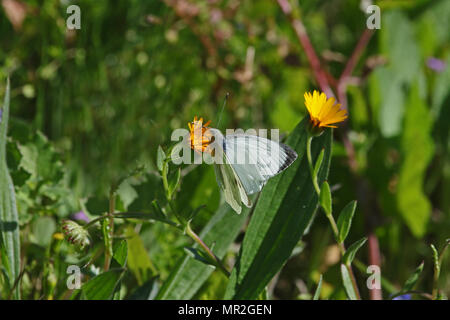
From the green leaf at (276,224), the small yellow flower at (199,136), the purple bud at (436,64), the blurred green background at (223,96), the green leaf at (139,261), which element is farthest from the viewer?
the purple bud at (436,64)

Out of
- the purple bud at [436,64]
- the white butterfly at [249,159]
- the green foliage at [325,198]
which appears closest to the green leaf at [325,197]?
the green foliage at [325,198]

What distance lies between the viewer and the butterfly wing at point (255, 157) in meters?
0.82

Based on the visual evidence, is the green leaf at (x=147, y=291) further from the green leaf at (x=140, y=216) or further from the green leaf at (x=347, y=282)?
the green leaf at (x=347, y=282)

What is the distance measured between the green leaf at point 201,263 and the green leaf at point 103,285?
0.49 ft

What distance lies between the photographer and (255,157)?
835mm

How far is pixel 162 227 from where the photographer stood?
1.33m

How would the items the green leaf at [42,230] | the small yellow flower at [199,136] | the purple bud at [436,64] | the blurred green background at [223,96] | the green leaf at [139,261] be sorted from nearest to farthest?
the small yellow flower at [199,136]
the green leaf at [139,261]
the green leaf at [42,230]
the blurred green background at [223,96]
the purple bud at [436,64]

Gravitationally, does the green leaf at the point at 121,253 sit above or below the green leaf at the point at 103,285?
above

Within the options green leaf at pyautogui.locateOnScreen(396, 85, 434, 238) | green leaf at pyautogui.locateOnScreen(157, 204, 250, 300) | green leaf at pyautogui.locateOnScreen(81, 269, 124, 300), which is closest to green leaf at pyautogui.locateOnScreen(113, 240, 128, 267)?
green leaf at pyautogui.locateOnScreen(81, 269, 124, 300)

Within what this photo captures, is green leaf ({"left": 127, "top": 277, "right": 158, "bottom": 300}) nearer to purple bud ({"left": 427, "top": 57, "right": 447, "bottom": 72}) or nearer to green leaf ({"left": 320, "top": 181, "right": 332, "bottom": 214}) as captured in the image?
green leaf ({"left": 320, "top": 181, "right": 332, "bottom": 214})

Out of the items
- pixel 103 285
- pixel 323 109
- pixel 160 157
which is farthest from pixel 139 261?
pixel 323 109

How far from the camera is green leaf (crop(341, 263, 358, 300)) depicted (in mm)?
997

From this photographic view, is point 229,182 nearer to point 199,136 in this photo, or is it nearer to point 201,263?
point 199,136
